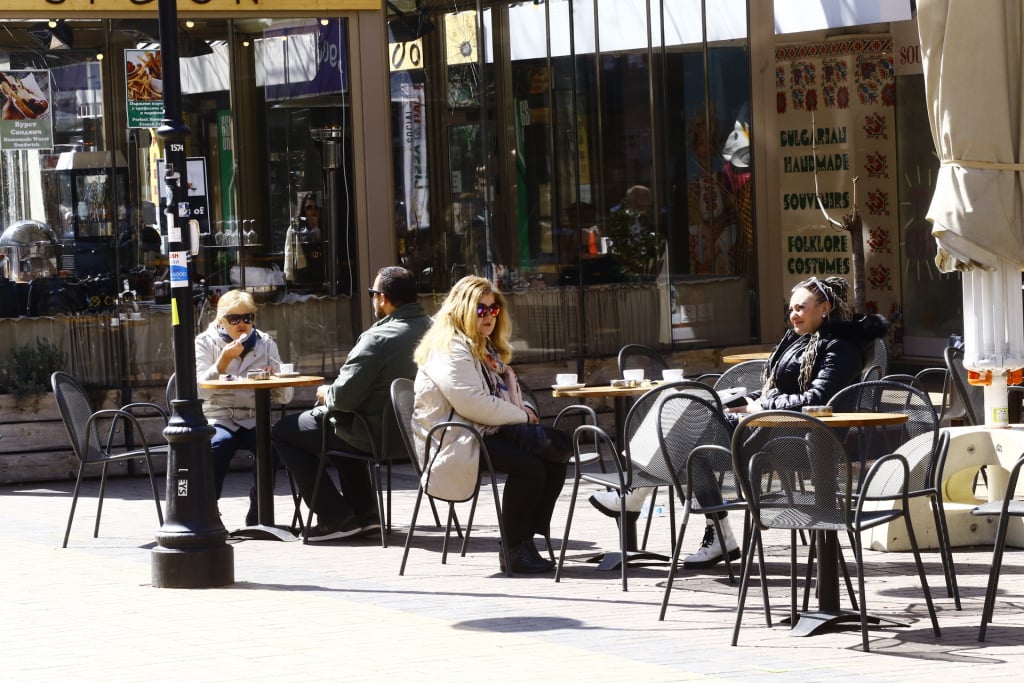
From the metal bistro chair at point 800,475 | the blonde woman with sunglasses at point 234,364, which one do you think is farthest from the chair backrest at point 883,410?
the blonde woman with sunglasses at point 234,364

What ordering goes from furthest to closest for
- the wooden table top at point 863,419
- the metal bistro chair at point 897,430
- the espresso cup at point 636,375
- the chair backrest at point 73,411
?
the chair backrest at point 73,411, the espresso cup at point 636,375, the metal bistro chair at point 897,430, the wooden table top at point 863,419

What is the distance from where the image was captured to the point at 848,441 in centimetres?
787

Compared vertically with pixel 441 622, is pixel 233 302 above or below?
above

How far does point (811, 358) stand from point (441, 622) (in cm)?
228

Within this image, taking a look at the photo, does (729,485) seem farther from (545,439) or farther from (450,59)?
(450,59)

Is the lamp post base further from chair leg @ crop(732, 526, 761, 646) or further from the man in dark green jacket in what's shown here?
chair leg @ crop(732, 526, 761, 646)

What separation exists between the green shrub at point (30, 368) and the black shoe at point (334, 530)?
143 inches

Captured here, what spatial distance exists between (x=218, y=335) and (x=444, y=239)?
3705 mm

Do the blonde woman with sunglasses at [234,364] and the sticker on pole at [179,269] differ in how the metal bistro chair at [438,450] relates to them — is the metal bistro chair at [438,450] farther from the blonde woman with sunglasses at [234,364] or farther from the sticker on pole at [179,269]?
the blonde woman with sunglasses at [234,364]

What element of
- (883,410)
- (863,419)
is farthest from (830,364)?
(863,419)

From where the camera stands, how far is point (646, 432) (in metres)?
7.98

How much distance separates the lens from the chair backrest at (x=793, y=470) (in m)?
6.57

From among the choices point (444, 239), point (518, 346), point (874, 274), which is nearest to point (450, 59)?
point (444, 239)

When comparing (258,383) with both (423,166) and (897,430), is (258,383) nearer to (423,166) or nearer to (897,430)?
(897,430)
